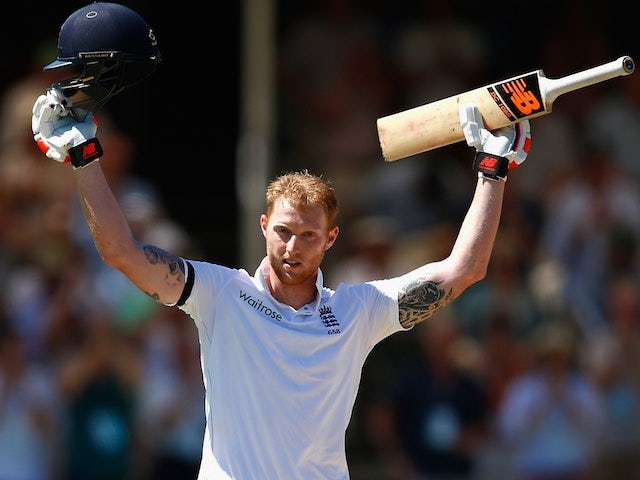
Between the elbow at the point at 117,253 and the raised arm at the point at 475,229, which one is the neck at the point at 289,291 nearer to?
the raised arm at the point at 475,229

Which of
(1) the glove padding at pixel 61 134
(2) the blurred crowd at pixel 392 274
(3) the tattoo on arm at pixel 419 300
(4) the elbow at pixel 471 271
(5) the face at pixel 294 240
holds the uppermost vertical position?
(1) the glove padding at pixel 61 134

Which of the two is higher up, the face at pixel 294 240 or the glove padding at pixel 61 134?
the glove padding at pixel 61 134

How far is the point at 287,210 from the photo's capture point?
4.95 meters

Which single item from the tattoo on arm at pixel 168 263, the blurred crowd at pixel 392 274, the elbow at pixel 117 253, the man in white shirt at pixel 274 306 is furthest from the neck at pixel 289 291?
the blurred crowd at pixel 392 274

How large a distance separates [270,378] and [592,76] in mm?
1616

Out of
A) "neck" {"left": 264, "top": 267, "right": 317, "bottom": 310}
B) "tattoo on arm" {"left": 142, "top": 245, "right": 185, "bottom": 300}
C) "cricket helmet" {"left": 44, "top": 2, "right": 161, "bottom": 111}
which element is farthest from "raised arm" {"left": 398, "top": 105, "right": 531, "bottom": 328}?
"cricket helmet" {"left": 44, "top": 2, "right": 161, "bottom": 111}

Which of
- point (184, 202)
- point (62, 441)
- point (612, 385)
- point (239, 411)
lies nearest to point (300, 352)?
point (239, 411)

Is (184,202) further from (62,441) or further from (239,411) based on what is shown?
(239,411)

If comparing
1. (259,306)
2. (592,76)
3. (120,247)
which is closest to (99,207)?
(120,247)

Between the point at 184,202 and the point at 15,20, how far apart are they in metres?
1.97

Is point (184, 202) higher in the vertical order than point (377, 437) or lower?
higher

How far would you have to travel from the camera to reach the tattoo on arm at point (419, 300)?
17.0 ft

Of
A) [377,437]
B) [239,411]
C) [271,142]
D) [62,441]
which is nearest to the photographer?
[239,411]

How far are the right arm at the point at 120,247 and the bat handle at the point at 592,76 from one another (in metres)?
1.53
